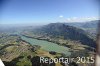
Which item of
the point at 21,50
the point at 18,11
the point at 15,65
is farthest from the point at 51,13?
the point at 15,65

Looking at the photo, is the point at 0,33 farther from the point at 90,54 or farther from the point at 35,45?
the point at 90,54

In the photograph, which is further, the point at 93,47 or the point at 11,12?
the point at 11,12

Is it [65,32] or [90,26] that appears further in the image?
[65,32]

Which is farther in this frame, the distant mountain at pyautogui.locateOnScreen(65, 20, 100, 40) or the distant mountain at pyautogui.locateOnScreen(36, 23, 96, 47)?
the distant mountain at pyautogui.locateOnScreen(36, 23, 96, 47)

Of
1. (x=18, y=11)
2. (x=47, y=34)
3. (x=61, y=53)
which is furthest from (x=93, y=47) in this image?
(x=18, y=11)

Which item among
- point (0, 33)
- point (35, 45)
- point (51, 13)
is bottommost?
point (35, 45)

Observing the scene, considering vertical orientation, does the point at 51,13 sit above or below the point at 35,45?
above

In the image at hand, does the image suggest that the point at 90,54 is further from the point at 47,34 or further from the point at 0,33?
the point at 0,33

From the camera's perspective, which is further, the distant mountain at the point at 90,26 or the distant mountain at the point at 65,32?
the distant mountain at the point at 65,32
